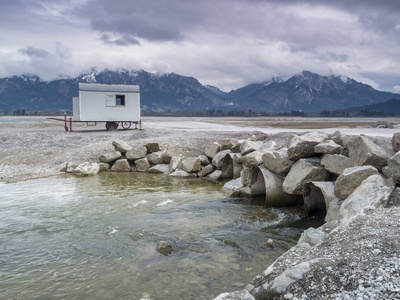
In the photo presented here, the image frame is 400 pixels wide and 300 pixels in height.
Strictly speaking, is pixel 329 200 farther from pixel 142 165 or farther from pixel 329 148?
pixel 142 165

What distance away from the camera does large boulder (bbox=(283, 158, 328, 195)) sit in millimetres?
8281

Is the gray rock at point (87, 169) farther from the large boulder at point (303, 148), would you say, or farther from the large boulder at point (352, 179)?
the large boulder at point (352, 179)

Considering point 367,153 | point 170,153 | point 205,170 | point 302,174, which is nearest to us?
point 367,153

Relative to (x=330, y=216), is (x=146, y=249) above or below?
below

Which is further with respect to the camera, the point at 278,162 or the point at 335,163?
the point at 278,162

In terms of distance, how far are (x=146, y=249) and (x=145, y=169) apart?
8887 millimetres

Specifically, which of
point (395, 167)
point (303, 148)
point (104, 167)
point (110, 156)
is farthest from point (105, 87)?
point (395, 167)

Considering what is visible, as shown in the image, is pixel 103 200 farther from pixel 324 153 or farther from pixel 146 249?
pixel 324 153

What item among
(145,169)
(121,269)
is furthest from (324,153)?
(145,169)

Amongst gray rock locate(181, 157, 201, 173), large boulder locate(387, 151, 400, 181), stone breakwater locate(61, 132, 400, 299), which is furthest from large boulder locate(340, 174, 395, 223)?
gray rock locate(181, 157, 201, 173)

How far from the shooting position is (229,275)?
17.0ft

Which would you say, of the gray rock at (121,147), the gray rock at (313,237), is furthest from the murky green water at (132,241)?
the gray rock at (121,147)

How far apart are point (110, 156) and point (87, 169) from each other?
1.38 metres

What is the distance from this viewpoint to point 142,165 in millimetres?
14914
